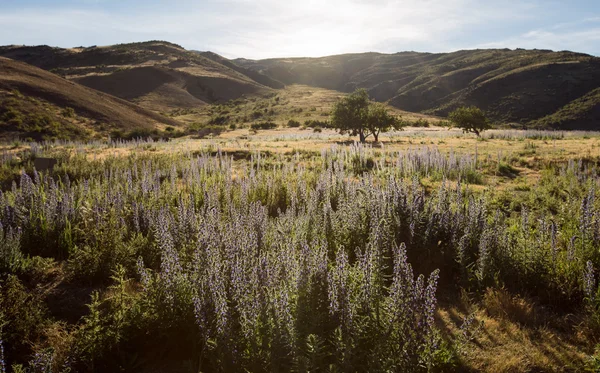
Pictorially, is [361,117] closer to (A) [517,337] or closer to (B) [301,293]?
→ (A) [517,337]

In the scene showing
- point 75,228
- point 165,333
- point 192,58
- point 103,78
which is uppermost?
point 192,58

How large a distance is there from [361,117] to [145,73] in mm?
77470

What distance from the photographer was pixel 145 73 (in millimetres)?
93000

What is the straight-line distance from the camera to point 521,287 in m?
5.57

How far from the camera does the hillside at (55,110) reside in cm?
3300

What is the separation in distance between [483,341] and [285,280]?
2.56m

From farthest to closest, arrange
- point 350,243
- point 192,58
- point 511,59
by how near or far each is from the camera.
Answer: point 192,58
point 511,59
point 350,243

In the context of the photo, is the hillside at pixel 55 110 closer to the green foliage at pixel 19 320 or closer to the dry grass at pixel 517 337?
the green foliage at pixel 19 320

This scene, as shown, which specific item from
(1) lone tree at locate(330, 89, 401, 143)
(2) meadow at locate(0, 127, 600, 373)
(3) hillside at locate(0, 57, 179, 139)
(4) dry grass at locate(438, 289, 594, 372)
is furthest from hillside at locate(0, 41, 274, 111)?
(4) dry grass at locate(438, 289, 594, 372)

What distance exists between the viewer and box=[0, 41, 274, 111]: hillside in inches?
3319

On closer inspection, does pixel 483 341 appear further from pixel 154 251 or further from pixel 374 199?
pixel 154 251

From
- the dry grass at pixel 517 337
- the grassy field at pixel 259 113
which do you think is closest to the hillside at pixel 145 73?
the grassy field at pixel 259 113

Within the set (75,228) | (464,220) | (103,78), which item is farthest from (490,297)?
(103,78)

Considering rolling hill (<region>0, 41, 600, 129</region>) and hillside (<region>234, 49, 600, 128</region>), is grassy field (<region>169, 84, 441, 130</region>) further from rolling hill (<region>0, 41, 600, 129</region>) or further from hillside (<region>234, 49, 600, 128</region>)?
hillside (<region>234, 49, 600, 128</region>)
